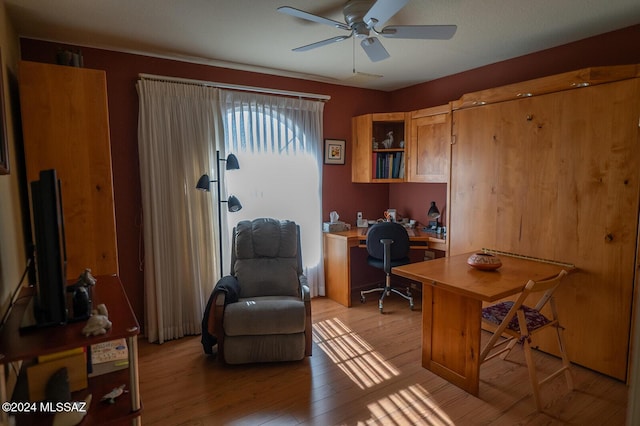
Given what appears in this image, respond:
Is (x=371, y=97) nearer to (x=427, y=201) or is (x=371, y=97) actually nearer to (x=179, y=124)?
(x=427, y=201)

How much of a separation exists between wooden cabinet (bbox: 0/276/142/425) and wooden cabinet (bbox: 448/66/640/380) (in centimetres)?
283

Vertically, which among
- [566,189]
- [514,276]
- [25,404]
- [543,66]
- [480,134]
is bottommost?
[25,404]

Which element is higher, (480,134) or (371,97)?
(371,97)

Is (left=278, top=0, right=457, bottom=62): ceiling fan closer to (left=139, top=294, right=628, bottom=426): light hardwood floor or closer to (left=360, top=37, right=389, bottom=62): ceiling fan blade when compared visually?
(left=360, top=37, right=389, bottom=62): ceiling fan blade

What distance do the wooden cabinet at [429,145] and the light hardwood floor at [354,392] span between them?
1.75 m

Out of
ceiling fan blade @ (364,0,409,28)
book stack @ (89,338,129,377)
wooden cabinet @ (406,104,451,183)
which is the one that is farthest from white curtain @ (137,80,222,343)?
wooden cabinet @ (406,104,451,183)

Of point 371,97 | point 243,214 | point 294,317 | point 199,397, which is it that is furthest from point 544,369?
point 371,97

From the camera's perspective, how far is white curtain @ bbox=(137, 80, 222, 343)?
3045mm

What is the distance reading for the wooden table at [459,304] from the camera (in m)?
2.27

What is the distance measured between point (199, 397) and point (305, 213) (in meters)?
2.18

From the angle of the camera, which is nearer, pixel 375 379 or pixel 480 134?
pixel 375 379

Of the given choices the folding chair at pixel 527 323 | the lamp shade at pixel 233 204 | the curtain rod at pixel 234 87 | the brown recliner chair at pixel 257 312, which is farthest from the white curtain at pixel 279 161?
the folding chair at pixel 527 323

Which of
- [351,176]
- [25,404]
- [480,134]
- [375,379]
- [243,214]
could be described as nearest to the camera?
[25,404]

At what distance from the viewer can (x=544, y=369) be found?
104 inches
